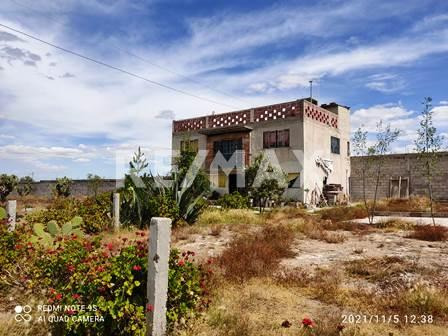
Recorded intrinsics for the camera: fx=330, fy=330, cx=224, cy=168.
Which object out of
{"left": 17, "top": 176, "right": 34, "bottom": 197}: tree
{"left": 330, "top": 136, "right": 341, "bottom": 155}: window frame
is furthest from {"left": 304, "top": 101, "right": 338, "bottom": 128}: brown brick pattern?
{"left": 17, "top": 176, "right": 34, "bottom": 197}: tree

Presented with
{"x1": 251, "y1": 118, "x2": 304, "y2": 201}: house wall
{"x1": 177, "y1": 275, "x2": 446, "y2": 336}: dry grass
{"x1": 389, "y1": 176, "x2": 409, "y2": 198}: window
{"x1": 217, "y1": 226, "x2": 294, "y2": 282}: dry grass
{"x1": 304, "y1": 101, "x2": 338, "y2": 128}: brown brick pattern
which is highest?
{"x1": 304, "y1": 101, "x2": 338, "y2": 128}: brown brick pattern

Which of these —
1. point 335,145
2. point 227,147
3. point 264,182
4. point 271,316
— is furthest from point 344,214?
point 271,316

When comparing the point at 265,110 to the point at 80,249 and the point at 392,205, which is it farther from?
the point at 80,249

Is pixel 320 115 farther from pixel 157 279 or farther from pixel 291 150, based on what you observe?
pixel 157 279

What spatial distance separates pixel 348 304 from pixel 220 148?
19557 mm

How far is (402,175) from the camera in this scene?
22.0m

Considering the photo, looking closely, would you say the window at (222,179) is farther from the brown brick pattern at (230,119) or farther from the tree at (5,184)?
the tree at (5,184)

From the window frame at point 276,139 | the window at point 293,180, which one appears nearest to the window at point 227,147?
the window frame at point 276,139

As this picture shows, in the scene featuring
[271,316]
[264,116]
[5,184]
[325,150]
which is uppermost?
[264,116]

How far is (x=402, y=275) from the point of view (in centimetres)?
496

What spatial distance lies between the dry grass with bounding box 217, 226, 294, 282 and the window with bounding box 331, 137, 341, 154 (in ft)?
52.2

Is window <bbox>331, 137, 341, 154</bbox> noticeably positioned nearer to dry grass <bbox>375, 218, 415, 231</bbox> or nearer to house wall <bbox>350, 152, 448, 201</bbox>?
house wall <bbox>350, 152, 448, 201</bbox>

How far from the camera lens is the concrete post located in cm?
287

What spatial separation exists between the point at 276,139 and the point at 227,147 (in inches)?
148
